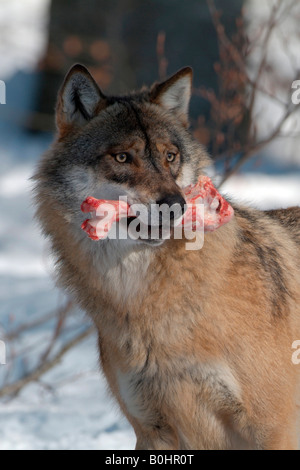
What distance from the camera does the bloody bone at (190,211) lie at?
3.13 metres

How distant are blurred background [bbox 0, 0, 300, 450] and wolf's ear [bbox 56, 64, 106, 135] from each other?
2.31m

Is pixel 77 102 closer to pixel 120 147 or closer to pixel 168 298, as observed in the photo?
pixel 120 147

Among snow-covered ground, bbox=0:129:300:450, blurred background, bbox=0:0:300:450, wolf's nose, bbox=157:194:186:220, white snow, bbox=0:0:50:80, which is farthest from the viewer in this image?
white snow, bbox=0:0:50:80

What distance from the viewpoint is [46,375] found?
21.3 ft

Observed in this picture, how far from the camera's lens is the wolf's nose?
2990 millimetres

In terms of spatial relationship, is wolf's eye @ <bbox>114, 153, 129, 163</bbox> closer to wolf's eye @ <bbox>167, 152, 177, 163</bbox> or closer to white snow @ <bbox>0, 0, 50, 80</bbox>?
wolf's eye @ <bbox>167, 152, 177, 163</bbox>

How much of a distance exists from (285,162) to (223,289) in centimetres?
1019

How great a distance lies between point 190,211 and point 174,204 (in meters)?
0.33

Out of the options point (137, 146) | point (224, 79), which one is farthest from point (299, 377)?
point (224, 79)

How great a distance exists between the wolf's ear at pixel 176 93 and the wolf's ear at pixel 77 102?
1.08 feet

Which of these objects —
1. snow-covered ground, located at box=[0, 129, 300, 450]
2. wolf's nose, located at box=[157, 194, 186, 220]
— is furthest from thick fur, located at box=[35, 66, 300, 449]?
snow-covered ground, located at box=[0, 129, 300, 450]

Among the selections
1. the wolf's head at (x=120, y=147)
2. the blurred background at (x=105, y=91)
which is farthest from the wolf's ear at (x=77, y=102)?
the blurred background at (x=105, y=91)

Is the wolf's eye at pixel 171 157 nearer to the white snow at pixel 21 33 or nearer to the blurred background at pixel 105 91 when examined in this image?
the blurred background at pixel 105 91

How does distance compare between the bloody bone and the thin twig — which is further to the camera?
the thin twig
